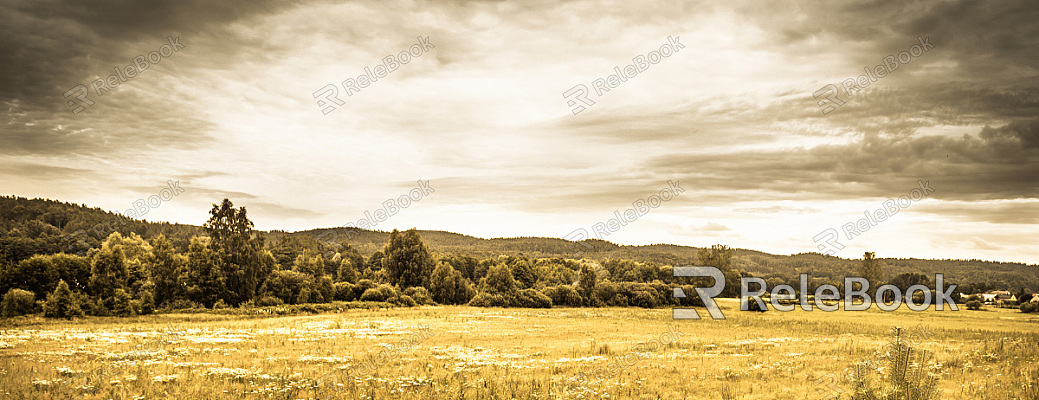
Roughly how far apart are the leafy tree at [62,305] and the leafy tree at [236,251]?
21.2 m

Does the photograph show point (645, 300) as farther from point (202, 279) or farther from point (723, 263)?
point (202, 279)

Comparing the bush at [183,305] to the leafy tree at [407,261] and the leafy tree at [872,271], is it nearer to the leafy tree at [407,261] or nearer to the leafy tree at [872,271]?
the leafy tree at [407,261]

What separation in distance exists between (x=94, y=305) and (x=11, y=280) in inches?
483

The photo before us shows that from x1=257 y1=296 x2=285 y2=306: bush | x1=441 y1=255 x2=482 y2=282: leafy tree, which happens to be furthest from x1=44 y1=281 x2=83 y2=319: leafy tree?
x1=441 y1=255 x2=482 y2=282: leafy tree

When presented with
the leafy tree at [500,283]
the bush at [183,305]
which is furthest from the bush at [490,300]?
the bush at [183,305]

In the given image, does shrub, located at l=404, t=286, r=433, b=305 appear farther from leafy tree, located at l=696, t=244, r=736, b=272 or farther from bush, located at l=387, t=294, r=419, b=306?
leafy tree, located at l=696, t=244, r=736, b=272

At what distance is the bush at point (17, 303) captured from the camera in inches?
2154

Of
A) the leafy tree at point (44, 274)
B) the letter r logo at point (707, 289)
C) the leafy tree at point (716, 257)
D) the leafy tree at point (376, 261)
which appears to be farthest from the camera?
the leafy tree at point (716, 257)

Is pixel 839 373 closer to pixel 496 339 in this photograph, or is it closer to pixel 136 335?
pixel 496 339

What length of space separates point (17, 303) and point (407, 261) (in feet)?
198

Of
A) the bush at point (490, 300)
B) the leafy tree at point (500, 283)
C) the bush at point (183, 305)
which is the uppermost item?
the leafy tree at point (500, 283)

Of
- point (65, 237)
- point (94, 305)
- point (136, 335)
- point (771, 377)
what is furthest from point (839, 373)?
point (65, 237)

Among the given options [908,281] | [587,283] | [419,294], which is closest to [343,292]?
[419,294]

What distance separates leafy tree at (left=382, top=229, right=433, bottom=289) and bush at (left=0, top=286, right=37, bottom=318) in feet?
186
